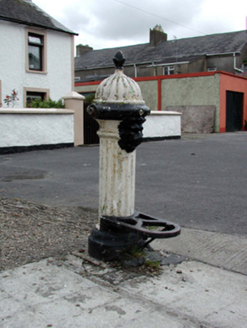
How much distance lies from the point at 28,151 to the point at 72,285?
9.56m

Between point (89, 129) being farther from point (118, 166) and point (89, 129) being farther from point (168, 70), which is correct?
point (168, 70)

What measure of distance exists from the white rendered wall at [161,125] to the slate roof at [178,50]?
64.8 feet

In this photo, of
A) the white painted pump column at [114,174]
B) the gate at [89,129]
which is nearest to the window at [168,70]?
the gate at [89,129]

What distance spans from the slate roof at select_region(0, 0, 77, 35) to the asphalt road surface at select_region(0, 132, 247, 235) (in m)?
10.5

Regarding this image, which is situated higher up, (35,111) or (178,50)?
A: (178,50)

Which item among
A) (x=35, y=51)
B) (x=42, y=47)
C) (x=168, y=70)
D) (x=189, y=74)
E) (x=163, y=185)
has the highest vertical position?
(x=168, y=70)

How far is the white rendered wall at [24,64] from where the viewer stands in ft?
58.5

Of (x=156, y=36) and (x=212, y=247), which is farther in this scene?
(x=156, y=36)

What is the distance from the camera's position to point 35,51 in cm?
1927

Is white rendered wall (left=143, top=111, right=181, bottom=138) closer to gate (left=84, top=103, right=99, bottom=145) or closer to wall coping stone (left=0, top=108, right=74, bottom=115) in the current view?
gate (left=84, top=103, right=99, bottom=145)

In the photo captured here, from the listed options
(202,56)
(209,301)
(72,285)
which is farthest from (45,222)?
(202,56)

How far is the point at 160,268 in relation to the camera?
2809mm

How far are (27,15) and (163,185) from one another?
1629 cm

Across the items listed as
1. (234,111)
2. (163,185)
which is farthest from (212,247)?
(234,111)
